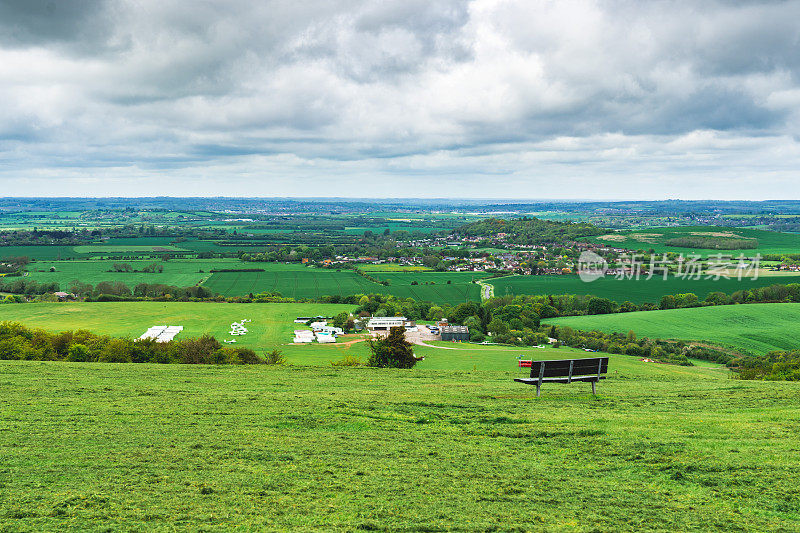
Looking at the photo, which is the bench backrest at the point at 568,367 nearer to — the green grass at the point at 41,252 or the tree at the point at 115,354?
the tree at the point at 115,354

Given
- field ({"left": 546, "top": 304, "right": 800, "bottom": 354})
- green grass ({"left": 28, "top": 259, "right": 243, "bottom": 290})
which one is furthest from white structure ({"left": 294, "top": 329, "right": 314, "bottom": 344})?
green grass ({"left": 28, "top": 259, "right": 243, "bottom": 290})

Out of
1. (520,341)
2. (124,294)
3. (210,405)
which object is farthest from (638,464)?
(124,294)

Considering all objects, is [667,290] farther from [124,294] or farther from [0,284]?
[0,284]

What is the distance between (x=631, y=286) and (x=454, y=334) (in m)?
54.0

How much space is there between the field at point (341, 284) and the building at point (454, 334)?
80.8 feet

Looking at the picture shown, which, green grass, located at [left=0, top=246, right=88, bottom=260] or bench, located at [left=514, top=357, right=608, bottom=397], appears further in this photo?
green grass, located at [left=0, top=246, right=88, bottom=260]

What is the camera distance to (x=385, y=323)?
198 feet

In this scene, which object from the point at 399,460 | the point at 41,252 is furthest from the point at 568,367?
the point at 41,252

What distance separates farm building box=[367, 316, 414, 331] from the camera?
194 ft

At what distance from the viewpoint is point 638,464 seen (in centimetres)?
918

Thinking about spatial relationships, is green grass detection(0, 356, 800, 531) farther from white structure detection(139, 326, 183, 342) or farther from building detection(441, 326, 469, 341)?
building detection(441, 326, 469, 341)

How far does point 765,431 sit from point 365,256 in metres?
141

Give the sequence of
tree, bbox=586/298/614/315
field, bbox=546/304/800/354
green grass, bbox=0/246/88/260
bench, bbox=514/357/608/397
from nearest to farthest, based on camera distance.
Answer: bench, bbox=514/357/608/397
field, bbox=546/304/800/354
tree, bbox=586/298/614/315
green grass, bbox=0/246/88/260

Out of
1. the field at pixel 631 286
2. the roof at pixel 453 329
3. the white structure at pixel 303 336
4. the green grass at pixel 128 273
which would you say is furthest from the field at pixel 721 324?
the green grass at pixel 128 273
